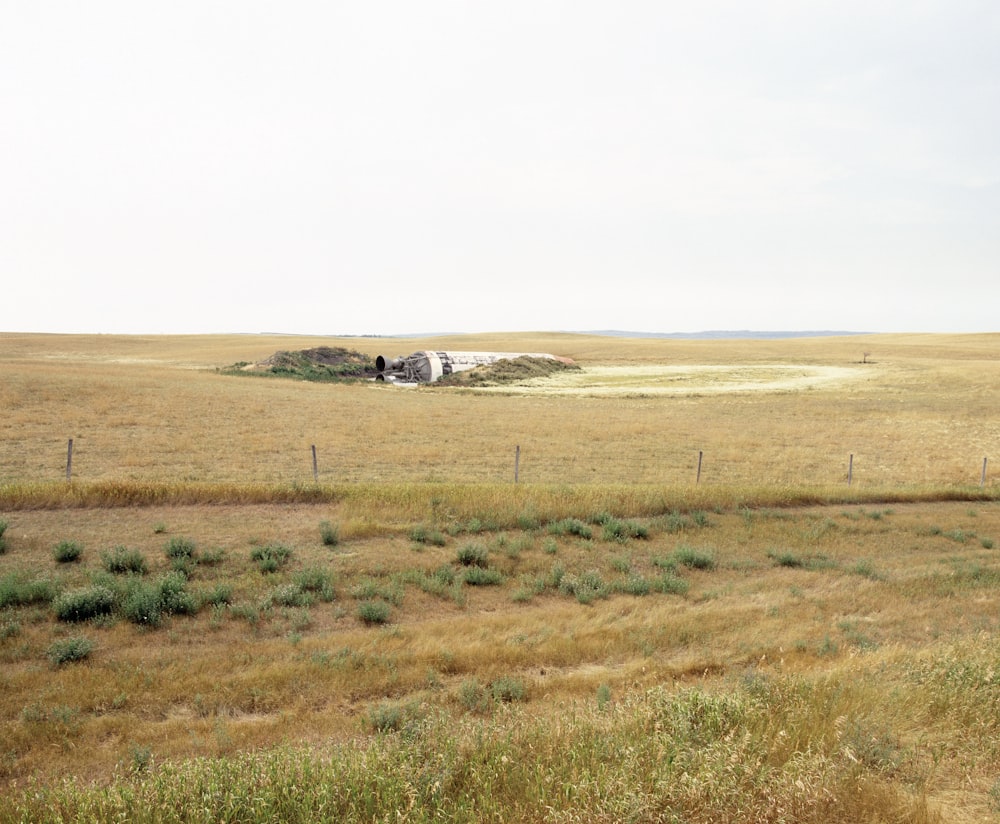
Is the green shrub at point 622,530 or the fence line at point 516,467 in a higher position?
the fence line at point 516,467

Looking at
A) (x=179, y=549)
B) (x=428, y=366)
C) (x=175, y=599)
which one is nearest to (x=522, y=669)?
(x=175, y=599)

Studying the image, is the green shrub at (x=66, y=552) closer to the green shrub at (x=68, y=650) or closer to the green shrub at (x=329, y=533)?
the green shrub at (x=68, y=650)

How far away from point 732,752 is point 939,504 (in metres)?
17.9

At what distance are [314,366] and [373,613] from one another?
198 ft

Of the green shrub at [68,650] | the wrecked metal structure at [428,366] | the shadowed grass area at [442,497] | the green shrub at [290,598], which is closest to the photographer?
the green shrub at [68,650]

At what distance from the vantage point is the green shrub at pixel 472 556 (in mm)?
13133

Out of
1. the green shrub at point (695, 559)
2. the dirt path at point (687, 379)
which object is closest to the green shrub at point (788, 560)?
the green shrub at point (695, 559)

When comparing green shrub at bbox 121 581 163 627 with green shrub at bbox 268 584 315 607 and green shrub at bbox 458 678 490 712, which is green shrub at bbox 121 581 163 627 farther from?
green shrub at bbox 458 678 490 712

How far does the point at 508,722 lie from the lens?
6.68 meters

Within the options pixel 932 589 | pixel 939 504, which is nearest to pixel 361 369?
pixel 939 504

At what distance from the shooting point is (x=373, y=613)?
34.2ft

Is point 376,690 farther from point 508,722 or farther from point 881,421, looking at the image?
point 881,421

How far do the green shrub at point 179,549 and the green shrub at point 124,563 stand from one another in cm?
51

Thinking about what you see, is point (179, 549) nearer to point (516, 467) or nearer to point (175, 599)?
point (175, 599)
